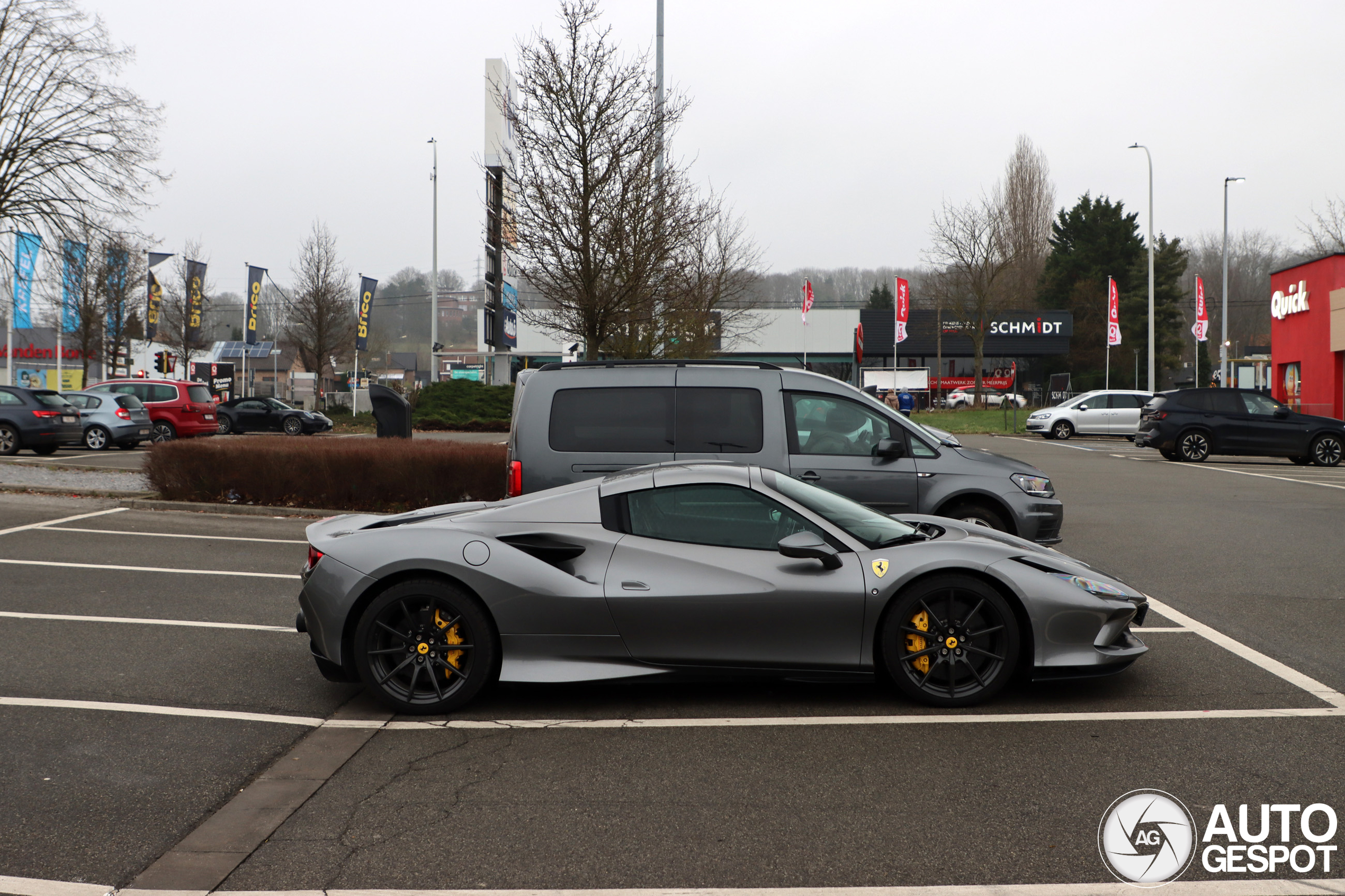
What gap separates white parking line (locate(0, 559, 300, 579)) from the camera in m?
9.21

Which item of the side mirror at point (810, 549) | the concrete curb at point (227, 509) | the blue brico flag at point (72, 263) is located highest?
the blue brico flag at point (72, 263)

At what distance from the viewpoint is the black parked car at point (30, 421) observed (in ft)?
72.2

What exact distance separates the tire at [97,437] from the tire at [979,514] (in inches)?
889

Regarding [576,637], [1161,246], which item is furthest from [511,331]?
[1161,246]

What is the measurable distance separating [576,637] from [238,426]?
3384cm

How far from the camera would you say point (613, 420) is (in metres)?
8.22

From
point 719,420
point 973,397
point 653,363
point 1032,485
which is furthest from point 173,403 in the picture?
point 973,397

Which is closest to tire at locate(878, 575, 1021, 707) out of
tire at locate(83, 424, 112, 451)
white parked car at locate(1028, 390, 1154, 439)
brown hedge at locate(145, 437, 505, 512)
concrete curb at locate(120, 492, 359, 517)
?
brown hedge at locate(145, 437, 505, 512)

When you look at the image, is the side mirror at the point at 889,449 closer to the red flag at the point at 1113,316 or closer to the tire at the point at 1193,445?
the tire at the point at 1193,445

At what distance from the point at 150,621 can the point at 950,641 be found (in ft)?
18.2

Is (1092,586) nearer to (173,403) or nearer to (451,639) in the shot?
(451,639)

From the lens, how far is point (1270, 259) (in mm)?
97375

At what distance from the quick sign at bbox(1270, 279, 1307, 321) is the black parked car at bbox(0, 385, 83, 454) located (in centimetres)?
3637

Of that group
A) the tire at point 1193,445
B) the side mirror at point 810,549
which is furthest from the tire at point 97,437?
the tire at point 1193,445
